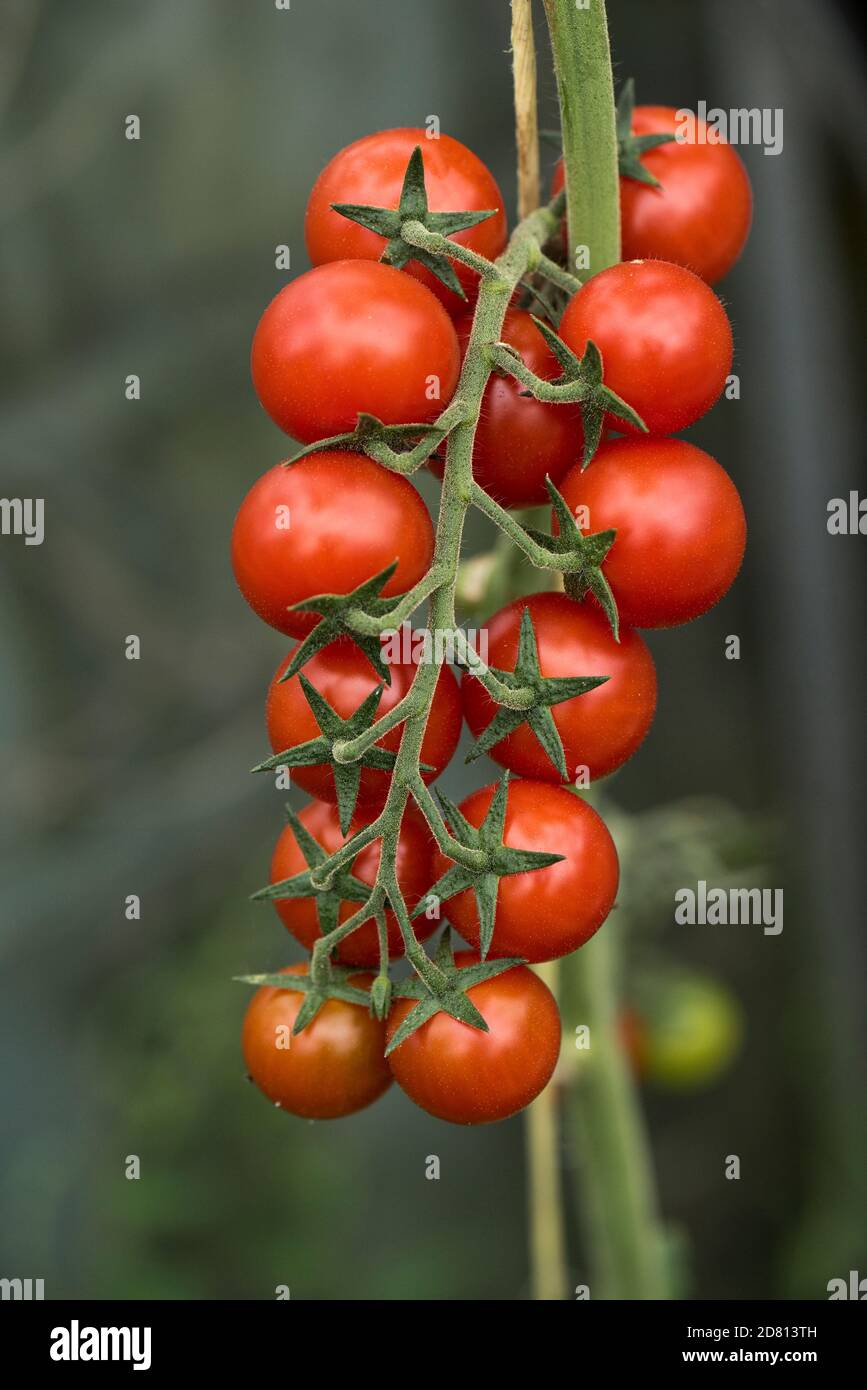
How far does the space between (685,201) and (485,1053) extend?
1.37 feet

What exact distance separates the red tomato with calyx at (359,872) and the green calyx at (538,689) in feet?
0.20

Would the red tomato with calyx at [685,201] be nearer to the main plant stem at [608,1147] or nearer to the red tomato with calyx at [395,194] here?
the red tomato with calyx at [395,194]

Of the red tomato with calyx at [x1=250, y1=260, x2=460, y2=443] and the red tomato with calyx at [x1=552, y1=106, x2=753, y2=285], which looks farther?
the red tomato with calyx at [x1=552, y1=106, x2=753, y2=285]

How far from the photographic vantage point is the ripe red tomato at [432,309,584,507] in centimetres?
53

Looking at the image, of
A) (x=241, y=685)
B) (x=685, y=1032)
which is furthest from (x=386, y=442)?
(x=241, y=685)

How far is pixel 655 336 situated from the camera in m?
0.49

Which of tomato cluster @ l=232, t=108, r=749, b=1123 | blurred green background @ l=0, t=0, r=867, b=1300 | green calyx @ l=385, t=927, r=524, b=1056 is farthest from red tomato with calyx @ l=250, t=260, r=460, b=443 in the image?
blurred green background @ l=0, t=0, r=867, b=1300

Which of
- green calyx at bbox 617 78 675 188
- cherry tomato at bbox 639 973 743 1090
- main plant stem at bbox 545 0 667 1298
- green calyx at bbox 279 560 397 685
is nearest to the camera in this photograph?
green calyx at bbox 279 560 397 685

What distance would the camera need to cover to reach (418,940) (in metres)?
0.52

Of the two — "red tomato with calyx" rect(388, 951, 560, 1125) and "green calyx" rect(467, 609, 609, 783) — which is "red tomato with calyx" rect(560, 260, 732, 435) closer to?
"green calyx" rect(467, 609, 609, 783)

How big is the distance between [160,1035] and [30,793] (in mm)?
368
